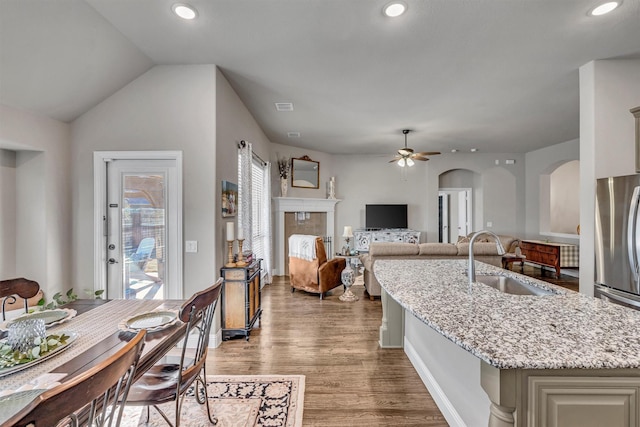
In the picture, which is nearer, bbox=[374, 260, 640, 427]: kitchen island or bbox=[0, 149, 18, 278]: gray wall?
bbox=[374, 260, 640, 427]: kitchen island

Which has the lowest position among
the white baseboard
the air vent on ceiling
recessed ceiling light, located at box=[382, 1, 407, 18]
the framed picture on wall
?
the white baseboard

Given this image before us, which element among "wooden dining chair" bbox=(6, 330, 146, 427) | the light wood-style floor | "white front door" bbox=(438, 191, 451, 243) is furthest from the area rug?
"white front door" bbox=(438, 191, 451, 243)

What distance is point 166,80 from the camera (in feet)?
10.3

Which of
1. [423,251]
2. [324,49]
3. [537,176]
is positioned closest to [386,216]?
[423,251]

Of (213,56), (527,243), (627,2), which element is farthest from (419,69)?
(527,243)

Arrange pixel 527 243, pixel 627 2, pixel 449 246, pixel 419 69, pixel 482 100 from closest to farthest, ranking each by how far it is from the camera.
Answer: pixel 627 2, pixel 419 69, pixel 482 100, pixel 449 246, pixel 527 243

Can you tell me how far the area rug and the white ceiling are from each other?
9.63 feet

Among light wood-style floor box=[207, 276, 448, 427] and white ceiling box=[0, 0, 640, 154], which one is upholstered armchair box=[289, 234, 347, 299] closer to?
light wood-style floor box=[207, 276, 448, 427]

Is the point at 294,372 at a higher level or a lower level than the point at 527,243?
lower

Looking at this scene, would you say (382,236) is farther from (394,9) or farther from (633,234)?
(394,9)

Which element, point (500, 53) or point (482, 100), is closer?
point (500, 53)

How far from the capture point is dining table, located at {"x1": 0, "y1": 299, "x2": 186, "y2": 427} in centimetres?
107

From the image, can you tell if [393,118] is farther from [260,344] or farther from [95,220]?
[95,220]

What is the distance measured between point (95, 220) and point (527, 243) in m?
8.21
